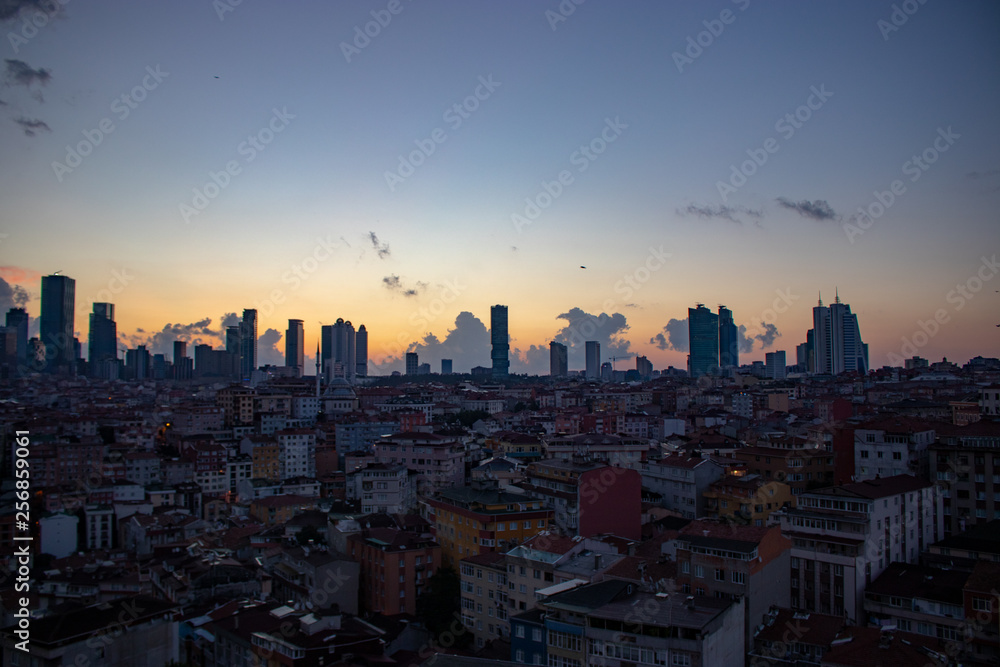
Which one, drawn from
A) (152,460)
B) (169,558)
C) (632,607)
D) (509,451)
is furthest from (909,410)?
(152,460)

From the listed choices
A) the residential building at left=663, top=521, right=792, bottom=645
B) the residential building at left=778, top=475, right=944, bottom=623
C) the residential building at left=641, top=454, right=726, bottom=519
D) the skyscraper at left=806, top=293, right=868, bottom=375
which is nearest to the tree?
the residential building at left=663, top=521, right=792, bottom=645

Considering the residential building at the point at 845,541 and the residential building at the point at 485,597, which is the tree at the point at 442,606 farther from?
the residential building at the point at 845,541

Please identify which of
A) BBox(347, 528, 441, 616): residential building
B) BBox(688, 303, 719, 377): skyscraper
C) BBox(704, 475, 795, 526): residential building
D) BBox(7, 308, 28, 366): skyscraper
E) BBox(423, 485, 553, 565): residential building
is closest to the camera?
BBox(347, 528, 441, 616): residential building

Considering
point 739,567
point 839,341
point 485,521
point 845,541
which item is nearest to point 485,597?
point 485,521

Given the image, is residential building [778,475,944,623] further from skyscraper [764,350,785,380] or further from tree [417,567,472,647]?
skyscraper [764,350,785,380]

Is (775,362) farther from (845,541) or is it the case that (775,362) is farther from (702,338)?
(845,541)

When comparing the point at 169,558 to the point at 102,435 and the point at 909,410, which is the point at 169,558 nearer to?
the point at 102,435

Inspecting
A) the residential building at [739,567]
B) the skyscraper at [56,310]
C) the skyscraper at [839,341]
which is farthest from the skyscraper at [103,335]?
the residential building at [739,567]
